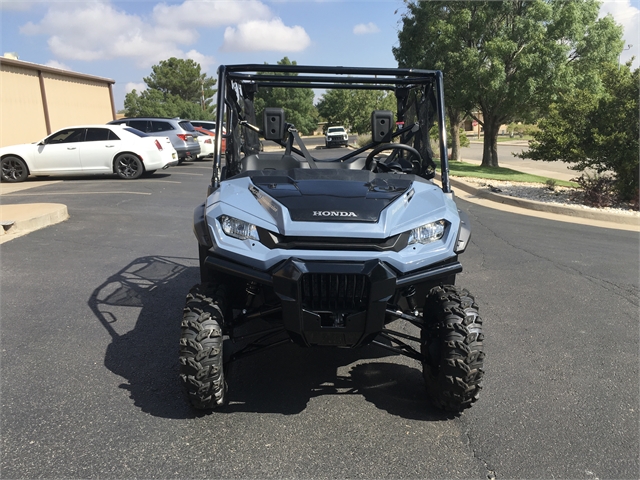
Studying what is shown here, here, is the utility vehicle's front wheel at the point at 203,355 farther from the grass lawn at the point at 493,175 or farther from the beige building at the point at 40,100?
the beige building at the point at 40,100

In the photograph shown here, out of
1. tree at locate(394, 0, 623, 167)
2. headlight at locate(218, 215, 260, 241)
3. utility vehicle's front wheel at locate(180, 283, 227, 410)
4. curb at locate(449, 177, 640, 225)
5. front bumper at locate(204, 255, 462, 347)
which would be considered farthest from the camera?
tree at locate(394, 0, 623, 167)

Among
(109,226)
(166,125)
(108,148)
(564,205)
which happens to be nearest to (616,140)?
(564,205)

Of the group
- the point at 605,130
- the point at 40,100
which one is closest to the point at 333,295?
the point at 605,130

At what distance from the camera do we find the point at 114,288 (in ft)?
19.5

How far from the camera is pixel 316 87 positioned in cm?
530

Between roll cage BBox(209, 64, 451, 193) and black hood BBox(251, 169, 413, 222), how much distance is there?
602 mm

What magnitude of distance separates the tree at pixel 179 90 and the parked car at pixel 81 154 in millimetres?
36895

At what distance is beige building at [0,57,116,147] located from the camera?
20.3 m

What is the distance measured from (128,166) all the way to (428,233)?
44.8ft

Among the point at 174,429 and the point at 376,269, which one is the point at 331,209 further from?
the point at 174,429

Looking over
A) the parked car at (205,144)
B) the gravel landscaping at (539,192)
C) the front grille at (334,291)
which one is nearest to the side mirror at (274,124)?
the front grille at (334,291)

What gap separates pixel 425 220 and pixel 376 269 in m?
0.55

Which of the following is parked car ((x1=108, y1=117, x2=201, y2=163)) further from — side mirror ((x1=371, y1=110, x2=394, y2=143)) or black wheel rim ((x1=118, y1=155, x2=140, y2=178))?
side mirror ((x1=371, y1=110, x2=394, y2=143))

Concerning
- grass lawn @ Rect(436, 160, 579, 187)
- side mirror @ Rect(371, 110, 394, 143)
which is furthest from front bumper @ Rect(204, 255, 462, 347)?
grass lawn @ Rect(436, 160, 579, 187)
